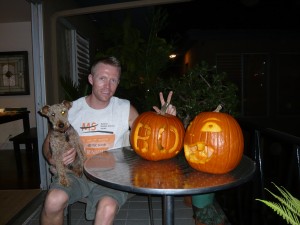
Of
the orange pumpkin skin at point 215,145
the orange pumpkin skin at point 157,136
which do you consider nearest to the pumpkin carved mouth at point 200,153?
the orange pumpkin skin at point 215,145

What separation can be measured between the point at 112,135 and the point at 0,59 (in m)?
5.92

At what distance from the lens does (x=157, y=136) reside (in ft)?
5.62

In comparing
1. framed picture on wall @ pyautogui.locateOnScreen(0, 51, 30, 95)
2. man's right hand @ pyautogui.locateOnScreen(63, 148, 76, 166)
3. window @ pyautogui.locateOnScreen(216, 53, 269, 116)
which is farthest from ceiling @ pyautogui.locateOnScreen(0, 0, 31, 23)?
window @ pyautogui.locateOnScreen(216, 53, 269, 116)

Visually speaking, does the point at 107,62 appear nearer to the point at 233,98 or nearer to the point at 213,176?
the point at 213,176

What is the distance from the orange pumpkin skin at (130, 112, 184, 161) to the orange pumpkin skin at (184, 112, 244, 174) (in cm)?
18

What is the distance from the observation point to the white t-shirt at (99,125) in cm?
226

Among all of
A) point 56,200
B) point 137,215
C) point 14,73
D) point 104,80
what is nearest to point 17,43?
point 14,73

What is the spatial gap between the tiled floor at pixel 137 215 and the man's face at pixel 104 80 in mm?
1650

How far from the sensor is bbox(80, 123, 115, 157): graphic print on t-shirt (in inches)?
88.6

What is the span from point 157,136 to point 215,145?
362 mm

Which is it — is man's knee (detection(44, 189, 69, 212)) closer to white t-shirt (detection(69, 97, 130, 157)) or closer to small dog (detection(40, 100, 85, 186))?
small dog (detection(40, 100, 85, 186))

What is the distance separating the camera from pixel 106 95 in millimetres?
2309

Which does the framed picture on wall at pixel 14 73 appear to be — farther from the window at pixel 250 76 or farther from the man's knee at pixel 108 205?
the window at pixel 250 76

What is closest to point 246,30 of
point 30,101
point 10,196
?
point 30,101
